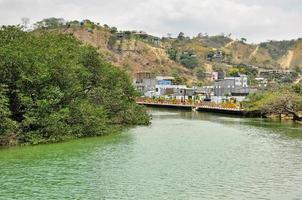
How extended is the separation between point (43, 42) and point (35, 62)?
31.3 ft

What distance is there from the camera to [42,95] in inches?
1411

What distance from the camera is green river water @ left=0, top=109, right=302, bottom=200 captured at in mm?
21188

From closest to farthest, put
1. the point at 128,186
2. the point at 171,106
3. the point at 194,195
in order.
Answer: the point at 194,195
the point at 128,186
the point at 171,106

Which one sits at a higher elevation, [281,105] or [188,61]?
[188,61]

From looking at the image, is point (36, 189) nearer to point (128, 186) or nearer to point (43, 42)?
point (128, 186)

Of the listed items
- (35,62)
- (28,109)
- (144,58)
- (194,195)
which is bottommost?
(194,195)

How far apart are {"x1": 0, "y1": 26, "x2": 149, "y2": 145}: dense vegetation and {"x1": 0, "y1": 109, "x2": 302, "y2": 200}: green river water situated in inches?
61.2

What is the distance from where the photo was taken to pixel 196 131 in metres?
48.1

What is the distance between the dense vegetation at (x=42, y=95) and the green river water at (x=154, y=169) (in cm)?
155

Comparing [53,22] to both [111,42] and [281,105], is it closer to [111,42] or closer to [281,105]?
[111,42]

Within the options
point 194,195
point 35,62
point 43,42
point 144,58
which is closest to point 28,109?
point 35,62

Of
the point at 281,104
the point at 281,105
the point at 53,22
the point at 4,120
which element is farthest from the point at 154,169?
the point at 53,22

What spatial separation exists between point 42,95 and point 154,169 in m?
13.4

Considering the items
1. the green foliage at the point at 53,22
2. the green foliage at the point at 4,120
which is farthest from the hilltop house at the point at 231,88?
the green foliage at the point at 4,120
